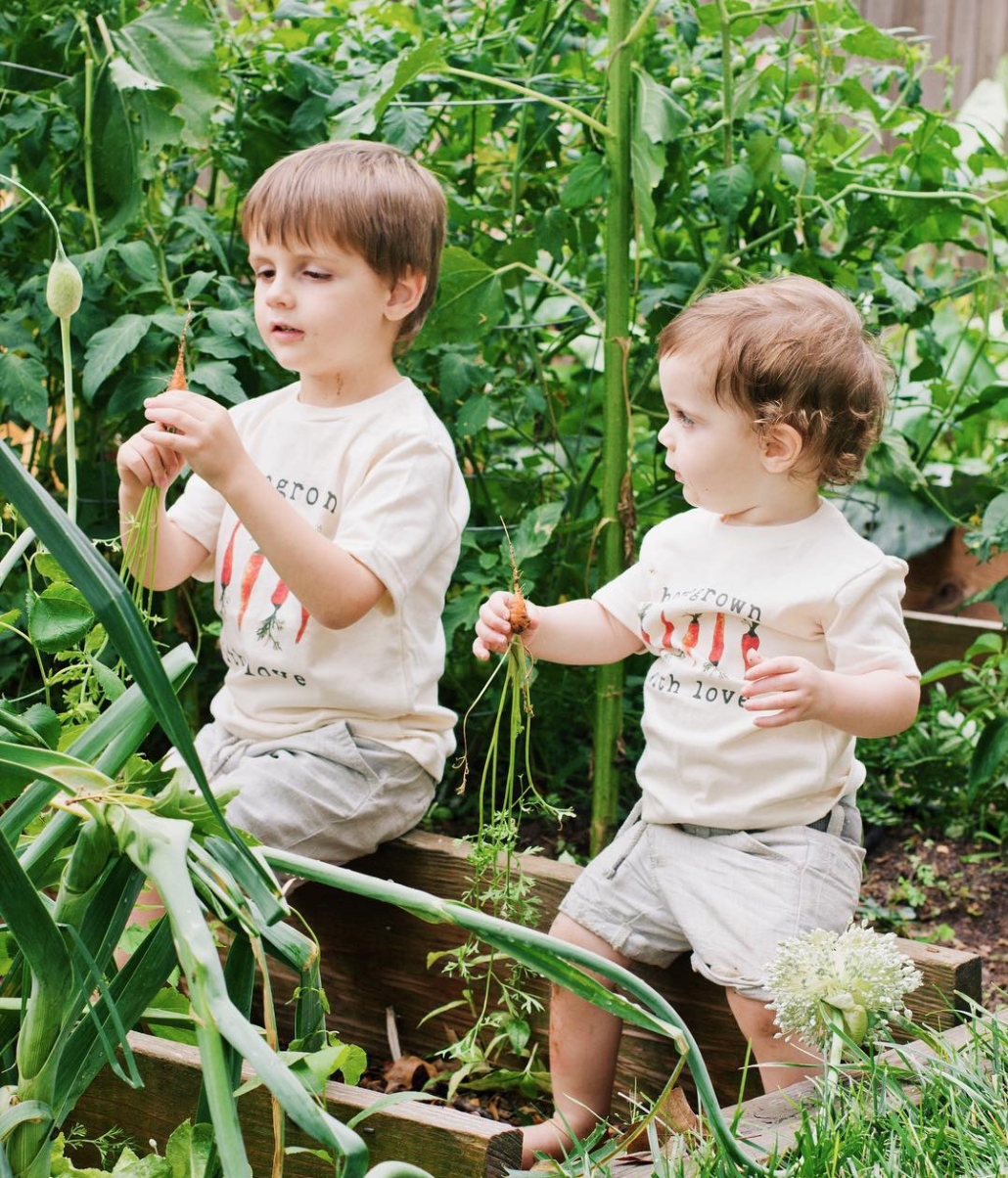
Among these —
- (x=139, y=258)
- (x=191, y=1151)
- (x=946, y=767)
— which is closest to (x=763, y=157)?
(x=139, y=258)

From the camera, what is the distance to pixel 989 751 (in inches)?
86.9

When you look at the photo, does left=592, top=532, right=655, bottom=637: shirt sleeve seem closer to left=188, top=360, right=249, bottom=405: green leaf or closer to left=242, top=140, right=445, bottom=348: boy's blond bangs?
left=242, top=140, right=445, bottom=348: boy's blond bangs

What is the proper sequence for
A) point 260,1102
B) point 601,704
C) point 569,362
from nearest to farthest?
point 260,1102
point 601,704
point 569,362

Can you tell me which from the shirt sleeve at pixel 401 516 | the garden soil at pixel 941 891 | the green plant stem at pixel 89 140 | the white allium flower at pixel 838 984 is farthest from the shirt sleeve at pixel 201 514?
the garden soil at pixel 941 891

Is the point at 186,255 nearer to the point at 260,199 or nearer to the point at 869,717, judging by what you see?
the point at 260,199

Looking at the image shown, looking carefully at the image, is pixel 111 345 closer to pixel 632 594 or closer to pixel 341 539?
pixel 341 539

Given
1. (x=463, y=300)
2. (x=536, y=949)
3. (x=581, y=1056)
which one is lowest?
(x=581, y=1056)

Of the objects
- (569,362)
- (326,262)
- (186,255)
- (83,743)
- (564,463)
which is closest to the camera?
(83,743)

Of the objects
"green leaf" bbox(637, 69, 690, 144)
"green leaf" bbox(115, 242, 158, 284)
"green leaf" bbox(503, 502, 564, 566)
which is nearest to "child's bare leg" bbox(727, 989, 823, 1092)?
"green leaf" bbox(503, 502, 564, 566)

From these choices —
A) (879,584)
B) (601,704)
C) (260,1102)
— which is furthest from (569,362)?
(260,1102)

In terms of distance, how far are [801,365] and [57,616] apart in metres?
0.85

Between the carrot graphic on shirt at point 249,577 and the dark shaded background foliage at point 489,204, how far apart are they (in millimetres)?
258

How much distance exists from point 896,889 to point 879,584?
904 millimetres

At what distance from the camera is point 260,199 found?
1842mm
